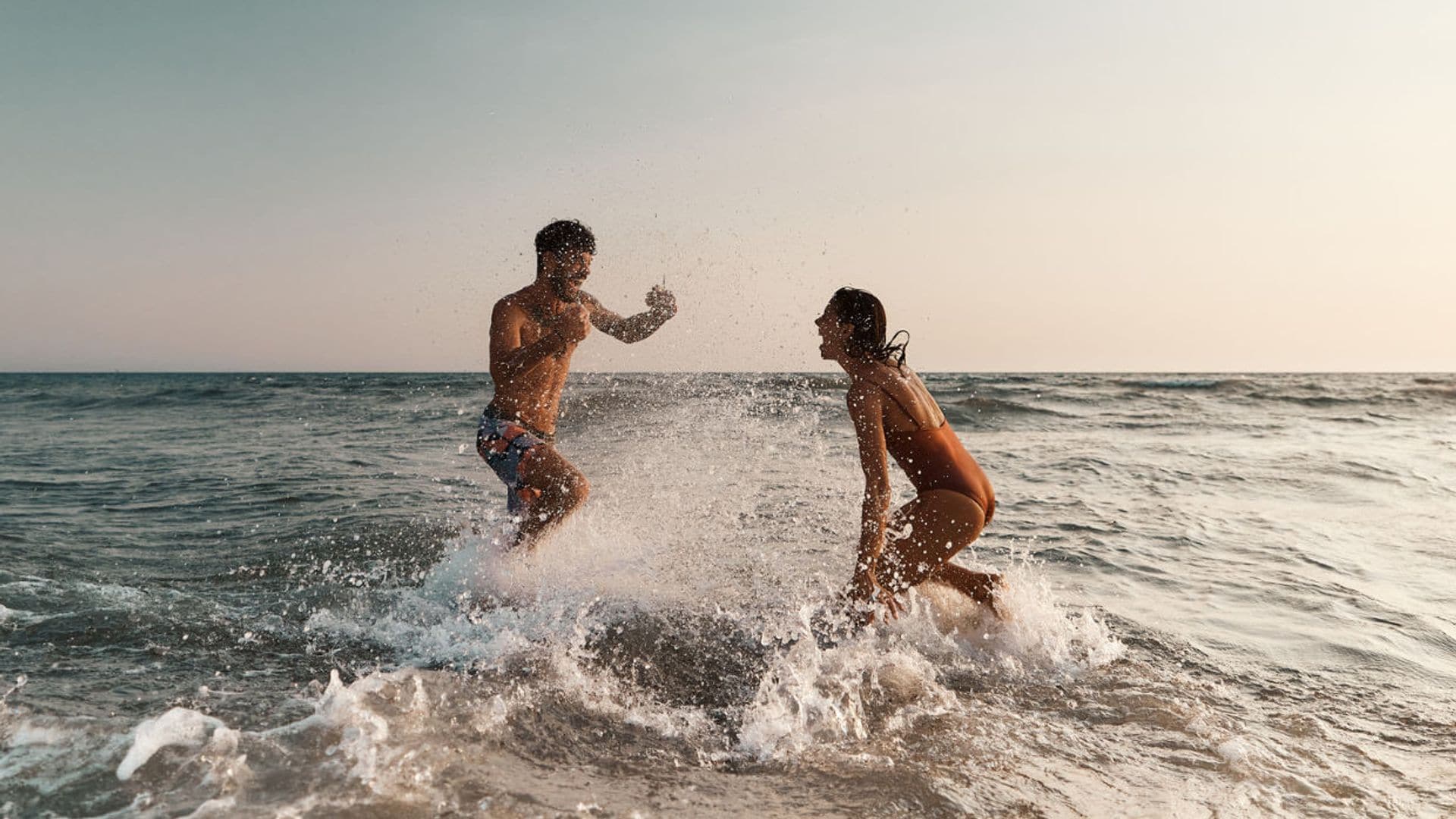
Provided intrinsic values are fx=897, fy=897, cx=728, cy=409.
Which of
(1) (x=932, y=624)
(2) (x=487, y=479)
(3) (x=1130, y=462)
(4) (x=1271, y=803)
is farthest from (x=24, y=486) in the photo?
(3) (x=1130, y=462)

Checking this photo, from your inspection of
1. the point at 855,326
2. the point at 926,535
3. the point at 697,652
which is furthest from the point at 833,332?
the point at 697,652

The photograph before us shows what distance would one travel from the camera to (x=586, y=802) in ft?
9.97

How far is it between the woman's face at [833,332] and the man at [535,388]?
149 cm

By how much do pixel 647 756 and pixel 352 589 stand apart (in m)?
3.30

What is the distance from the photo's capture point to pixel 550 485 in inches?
211

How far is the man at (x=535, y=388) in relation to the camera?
537 centimetres

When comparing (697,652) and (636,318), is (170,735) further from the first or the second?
(636,318)

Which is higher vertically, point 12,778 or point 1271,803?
point 12,778

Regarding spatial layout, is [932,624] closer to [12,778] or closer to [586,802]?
[586,802]

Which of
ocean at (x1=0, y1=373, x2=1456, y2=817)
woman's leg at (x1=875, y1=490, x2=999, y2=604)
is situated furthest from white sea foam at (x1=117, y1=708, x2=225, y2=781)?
woman's leg at (x1=875, y1=490, x2=999, y2=604)

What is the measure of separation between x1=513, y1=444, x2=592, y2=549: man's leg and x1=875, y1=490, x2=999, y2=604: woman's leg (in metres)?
1.86

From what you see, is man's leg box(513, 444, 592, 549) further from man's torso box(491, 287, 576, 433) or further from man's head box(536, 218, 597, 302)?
man's head box(536, 218, 597, 302)

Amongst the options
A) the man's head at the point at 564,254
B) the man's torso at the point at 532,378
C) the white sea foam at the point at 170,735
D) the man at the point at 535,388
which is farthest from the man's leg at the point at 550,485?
the white sea foam at the point at 170,735

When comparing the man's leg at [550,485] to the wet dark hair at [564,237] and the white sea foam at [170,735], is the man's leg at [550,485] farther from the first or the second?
the white sea foam at [170,735]
